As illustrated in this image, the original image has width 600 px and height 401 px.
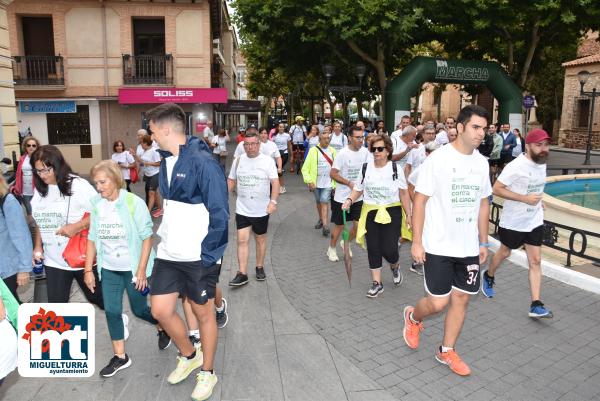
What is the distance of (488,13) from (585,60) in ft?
66.7

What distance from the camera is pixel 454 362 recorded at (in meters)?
4.16

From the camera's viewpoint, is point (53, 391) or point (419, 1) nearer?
point (53, 391)

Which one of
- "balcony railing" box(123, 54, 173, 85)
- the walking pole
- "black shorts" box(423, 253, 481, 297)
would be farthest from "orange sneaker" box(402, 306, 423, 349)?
"balcony railing" box(123, 54, 173, 85)

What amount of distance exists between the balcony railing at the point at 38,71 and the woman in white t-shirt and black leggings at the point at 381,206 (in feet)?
58.3

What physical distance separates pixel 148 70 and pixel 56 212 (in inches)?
696

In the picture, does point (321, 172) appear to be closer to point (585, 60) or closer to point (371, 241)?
point (371, 241)

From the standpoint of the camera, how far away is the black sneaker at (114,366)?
13.4 ft

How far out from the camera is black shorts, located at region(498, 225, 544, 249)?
17.3 ft

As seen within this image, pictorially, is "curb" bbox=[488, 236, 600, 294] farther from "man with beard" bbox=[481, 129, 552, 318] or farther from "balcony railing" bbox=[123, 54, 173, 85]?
"balcony railing" bbox=[123, 54, 173, 85]

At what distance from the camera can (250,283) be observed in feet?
21.0

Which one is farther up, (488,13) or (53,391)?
(488,13)

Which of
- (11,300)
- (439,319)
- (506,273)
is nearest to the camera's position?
(11,300)

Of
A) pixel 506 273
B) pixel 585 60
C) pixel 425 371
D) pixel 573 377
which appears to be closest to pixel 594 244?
pixel 506 273

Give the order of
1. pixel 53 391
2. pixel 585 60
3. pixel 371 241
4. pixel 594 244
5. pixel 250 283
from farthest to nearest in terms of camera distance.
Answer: pixel 585 60
pixel 594 244
pixel 250 283
pixel 371 241
pixel 53 391
